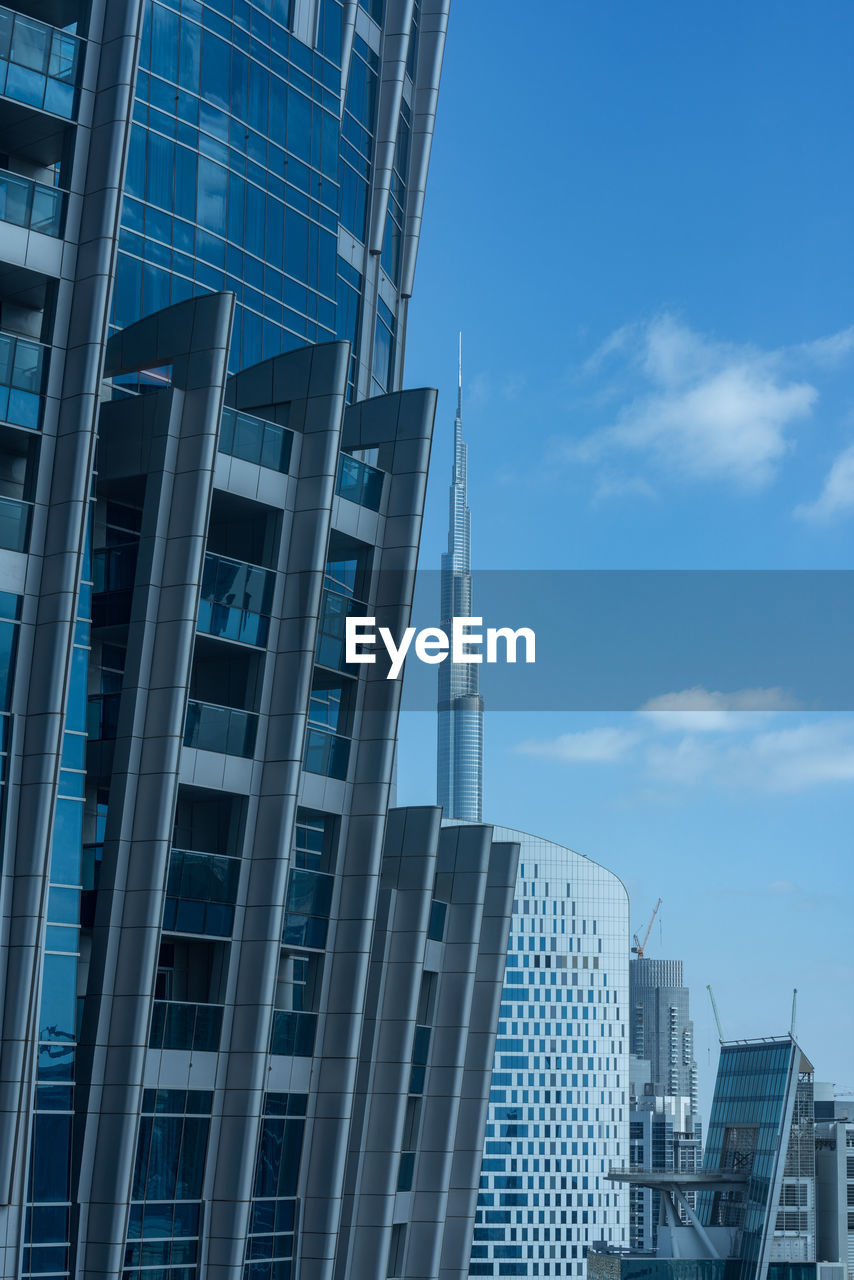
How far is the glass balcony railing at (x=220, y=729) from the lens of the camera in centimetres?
4225

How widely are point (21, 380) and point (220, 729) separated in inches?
427

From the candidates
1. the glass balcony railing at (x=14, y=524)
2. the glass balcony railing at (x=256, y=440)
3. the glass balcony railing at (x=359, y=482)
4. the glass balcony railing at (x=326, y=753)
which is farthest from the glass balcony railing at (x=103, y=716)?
the glass balcony railing at (x=359, y=482)

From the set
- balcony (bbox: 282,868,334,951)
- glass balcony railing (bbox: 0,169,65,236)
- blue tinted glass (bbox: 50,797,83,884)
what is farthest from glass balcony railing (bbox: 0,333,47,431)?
balcony (bbox: 282,868,334,951)

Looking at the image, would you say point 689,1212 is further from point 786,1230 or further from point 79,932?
point 79,932

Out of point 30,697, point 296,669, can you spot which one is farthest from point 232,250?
point 30,697

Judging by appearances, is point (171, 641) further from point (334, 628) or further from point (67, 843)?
point (334, 628)

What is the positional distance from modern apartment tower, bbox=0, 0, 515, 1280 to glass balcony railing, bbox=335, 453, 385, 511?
95mm

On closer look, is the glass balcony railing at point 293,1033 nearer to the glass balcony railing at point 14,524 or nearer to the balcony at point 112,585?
the balcony at point 112,585

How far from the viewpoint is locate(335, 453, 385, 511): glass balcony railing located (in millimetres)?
47312

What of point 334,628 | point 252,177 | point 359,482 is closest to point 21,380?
point 359,482

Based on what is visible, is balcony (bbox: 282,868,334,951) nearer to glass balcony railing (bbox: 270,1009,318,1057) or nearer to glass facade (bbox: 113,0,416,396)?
glass balcony railing (bbox: 270,1009,318,1057)

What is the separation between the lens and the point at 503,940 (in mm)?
55781

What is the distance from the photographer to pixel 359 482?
1880 inches

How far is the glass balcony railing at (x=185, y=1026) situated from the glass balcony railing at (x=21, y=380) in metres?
15.6
